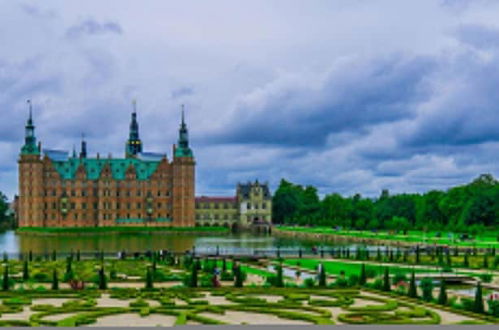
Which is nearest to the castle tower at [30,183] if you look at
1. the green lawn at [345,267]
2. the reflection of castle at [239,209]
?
the reflection of castle at [239,209]

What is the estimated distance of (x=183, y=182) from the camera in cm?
13425

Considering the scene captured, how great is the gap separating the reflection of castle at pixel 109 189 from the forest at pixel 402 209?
2461cm

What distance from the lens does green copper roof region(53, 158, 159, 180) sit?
133m

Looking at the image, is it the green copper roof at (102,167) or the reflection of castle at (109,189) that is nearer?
the reflection of castle at (109,189)

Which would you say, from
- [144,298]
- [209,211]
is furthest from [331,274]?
[209,211]

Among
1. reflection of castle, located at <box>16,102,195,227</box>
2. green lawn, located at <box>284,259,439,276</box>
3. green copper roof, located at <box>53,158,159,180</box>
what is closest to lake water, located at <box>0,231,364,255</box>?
green lawn, located at <box>284,259,439,276</box>

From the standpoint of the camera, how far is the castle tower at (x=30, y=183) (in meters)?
127

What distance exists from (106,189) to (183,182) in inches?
557

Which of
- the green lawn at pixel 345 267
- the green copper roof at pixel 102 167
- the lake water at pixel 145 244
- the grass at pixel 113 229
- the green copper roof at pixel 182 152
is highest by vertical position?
the green copper roof at pixel 182 152

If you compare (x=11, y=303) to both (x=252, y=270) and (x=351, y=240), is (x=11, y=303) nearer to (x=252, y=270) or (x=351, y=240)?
(x=252, y=270)

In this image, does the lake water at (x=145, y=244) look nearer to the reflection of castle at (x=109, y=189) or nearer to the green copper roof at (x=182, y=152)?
the reflection of castle at (x=109, y=189)

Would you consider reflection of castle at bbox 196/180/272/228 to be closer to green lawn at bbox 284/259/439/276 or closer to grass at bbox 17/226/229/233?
grass at bbox 17/226/229/233

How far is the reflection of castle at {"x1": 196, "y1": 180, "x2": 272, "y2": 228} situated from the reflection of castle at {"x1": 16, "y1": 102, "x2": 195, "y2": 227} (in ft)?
46.8

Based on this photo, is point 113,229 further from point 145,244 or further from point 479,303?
point 479,303
